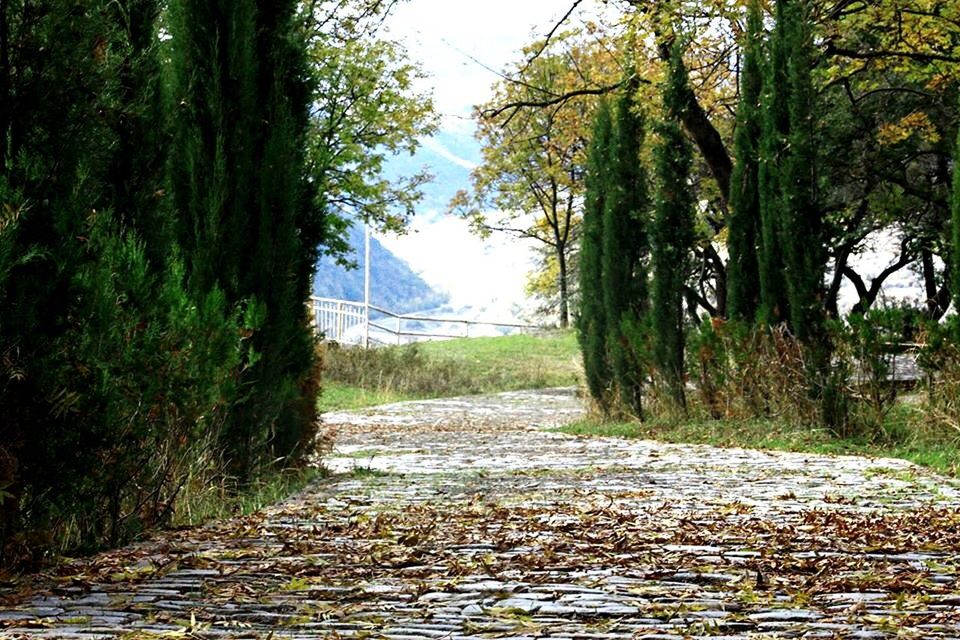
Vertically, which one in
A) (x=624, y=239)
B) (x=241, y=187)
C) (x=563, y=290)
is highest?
(x=563, y=290)

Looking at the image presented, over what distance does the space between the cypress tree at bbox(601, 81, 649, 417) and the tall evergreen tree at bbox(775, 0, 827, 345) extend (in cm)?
388

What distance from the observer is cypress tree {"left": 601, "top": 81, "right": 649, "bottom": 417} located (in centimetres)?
1556

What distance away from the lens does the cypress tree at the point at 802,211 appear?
11477 mm

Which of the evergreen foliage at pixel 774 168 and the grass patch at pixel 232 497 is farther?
the evergreen foliage at pixel 774 168

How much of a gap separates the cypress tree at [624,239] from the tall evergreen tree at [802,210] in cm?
388

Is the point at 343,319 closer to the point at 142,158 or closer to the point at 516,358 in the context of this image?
the point at 516,358

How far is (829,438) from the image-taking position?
1095 centimetres

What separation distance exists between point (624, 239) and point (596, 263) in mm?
1275

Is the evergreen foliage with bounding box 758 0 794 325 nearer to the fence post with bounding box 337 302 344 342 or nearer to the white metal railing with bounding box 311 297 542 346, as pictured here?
the white metal railing with bounding box 311 297 542 346

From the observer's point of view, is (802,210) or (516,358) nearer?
(802,210)

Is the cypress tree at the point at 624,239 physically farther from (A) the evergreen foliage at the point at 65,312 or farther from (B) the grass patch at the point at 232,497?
(A) the evergreen foliage at the point at 65,312

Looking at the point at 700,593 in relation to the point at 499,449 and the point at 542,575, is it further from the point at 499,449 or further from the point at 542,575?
the point at 499,449

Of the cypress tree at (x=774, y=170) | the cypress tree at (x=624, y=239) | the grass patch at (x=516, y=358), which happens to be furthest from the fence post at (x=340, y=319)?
the cypress tree at (x=774, y=170)

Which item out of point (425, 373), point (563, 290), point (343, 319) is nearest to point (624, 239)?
point (425, 373)
